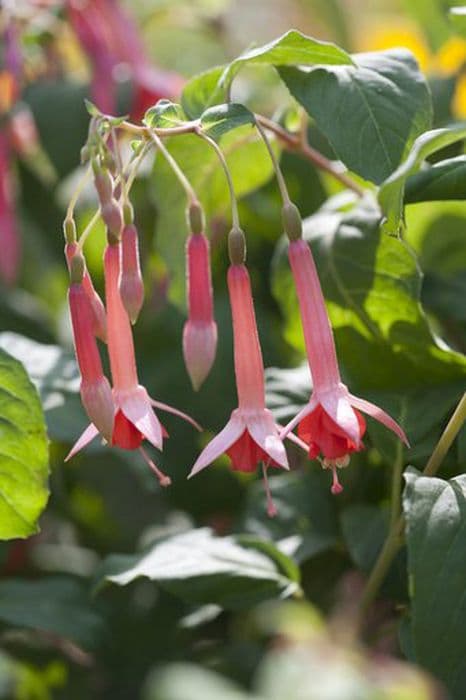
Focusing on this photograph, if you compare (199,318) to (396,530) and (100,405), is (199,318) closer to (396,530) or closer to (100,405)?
(100,405)

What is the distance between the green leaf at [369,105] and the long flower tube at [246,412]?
0.10 m

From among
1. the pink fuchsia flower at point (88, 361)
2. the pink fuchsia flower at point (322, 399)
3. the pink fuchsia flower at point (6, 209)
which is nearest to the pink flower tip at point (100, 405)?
the pink fuchsia flower at point (88, 361)

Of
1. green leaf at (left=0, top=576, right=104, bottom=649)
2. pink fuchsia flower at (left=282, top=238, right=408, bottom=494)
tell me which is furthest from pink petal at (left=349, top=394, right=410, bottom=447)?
green leaf at (left=0, top=576, right=104, bottom=649)

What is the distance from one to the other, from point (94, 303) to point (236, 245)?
0.10 meters

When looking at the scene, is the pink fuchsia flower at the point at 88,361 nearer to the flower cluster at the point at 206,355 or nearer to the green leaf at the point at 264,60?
the flower cluster at the point at 206,355

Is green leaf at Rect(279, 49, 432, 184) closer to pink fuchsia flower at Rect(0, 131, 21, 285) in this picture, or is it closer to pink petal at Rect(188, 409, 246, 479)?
pink petal at Rect(188, 409, 246, 479)

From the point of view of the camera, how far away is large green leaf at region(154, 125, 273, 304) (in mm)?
973

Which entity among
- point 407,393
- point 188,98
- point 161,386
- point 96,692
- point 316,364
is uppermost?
point 188,98

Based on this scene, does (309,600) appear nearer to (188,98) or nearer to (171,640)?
(171,640)

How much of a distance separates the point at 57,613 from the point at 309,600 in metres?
0.20

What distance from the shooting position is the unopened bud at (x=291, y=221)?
76cm

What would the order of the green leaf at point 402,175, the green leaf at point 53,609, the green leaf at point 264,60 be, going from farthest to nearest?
the green leaf at point 53,609 < the green leaf at point 264,60 < the green leaf at point 402,175

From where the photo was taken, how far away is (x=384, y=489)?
103 centimetres

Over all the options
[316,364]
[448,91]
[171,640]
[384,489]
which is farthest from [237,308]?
[448,91]
